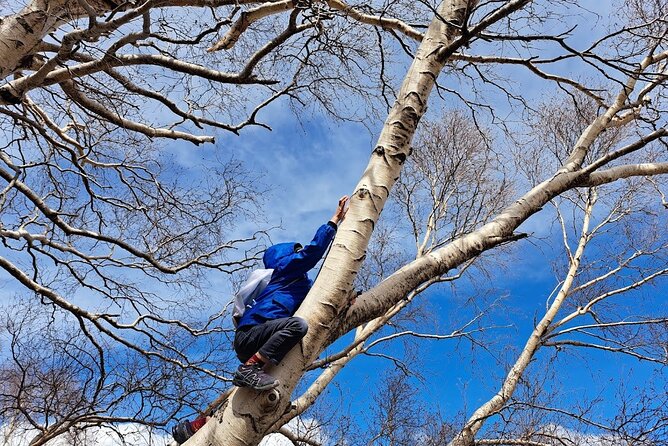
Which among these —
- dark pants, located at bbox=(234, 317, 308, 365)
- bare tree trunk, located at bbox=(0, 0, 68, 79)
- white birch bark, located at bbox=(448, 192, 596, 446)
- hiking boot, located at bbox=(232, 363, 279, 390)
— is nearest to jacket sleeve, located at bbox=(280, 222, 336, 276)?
dark pants, located at bbox=(234, 317, 308, 365)

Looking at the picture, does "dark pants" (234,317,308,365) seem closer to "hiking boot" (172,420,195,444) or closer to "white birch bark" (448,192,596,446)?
"hiking boot" (172,420,195,444)

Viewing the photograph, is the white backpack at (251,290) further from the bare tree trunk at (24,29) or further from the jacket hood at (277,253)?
the bare tree trunk at (24,29)

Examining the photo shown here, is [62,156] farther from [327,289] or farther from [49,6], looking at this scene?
[327,289]

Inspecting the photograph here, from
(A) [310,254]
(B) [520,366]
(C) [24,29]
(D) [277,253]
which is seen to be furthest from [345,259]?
(B) [520,366]

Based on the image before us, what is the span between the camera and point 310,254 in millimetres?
2549

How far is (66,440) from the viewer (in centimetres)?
554

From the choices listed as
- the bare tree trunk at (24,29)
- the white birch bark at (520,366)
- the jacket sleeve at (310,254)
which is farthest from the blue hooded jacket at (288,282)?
the white birch bark at (520,366)

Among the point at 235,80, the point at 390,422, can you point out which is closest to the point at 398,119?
the point at 235,80

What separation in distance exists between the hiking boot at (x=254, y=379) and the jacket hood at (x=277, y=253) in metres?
Result: 0.64

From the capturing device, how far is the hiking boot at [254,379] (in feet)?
6.95

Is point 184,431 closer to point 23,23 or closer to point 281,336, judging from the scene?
point 281,336

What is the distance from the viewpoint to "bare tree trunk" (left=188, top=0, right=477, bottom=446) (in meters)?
2.12

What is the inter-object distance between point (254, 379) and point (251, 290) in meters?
0.65

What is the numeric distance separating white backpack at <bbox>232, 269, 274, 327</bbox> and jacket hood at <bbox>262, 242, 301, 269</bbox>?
0.04m
